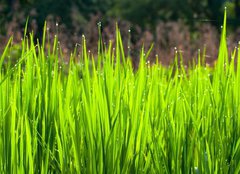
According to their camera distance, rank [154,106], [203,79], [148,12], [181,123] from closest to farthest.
Answer: 1. [181,123]
2. [154,106]
3. [203,79]
4. [148,12]

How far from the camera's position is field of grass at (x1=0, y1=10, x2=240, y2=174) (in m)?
2.09

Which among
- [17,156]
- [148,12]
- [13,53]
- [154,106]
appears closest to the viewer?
[17,156]

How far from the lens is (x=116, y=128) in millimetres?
2107

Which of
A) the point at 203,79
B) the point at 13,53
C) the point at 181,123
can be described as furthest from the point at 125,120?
the point at 13,53

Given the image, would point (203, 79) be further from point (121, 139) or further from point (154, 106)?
point (121, 139)

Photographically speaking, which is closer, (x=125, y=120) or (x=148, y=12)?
(x=125, y=120)

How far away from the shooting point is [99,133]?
2078mm

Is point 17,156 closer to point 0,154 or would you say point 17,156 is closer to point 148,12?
point 0,154

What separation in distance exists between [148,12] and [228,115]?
23.4 m

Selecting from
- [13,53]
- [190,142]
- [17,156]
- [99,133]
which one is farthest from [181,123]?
[13,53]

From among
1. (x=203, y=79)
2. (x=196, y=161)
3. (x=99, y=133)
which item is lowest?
(x=196, y=161)

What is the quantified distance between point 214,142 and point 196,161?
→ 0.42 feet

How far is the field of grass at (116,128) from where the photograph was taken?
2088mm

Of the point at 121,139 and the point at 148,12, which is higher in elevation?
the point at 148,12
